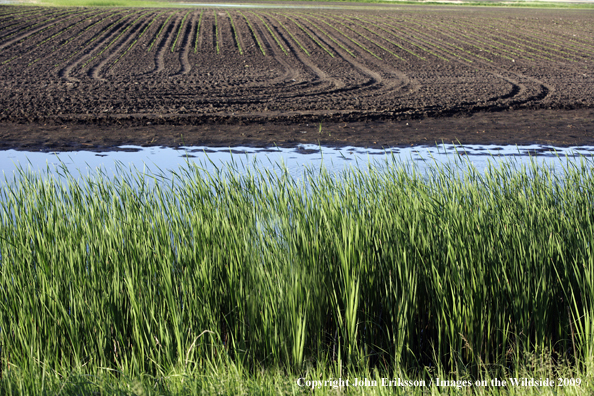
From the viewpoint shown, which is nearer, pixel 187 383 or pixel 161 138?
pixel 187 383

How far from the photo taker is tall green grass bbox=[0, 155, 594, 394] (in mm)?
2488

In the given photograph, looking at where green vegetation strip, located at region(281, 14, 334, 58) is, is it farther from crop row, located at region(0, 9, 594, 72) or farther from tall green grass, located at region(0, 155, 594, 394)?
tall green grass, located at region(0, 155, 594, 394)

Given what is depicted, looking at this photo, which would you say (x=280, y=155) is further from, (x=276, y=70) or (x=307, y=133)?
(x=276, y=70)

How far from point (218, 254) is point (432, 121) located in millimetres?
6750

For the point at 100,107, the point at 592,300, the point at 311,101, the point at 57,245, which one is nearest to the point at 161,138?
the point at 100,107

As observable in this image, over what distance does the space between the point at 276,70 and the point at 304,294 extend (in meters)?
12.2

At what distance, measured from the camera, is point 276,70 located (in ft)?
46.2


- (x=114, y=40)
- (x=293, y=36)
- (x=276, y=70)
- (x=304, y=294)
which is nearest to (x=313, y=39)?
(x=293, y=36)

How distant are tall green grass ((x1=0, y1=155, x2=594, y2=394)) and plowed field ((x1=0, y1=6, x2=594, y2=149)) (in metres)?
5.89

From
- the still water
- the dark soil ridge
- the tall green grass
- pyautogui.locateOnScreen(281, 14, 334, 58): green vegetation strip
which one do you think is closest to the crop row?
pyautogui.locateOnScreen(281, 14, 334, 58): green vegetation strip

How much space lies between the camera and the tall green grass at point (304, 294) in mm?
2488

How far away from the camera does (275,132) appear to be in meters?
8.02

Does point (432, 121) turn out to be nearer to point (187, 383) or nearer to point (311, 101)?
point (311, 101)

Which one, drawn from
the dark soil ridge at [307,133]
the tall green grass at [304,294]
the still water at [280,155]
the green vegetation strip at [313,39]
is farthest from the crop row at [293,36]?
the tall green grass at [304,294]
